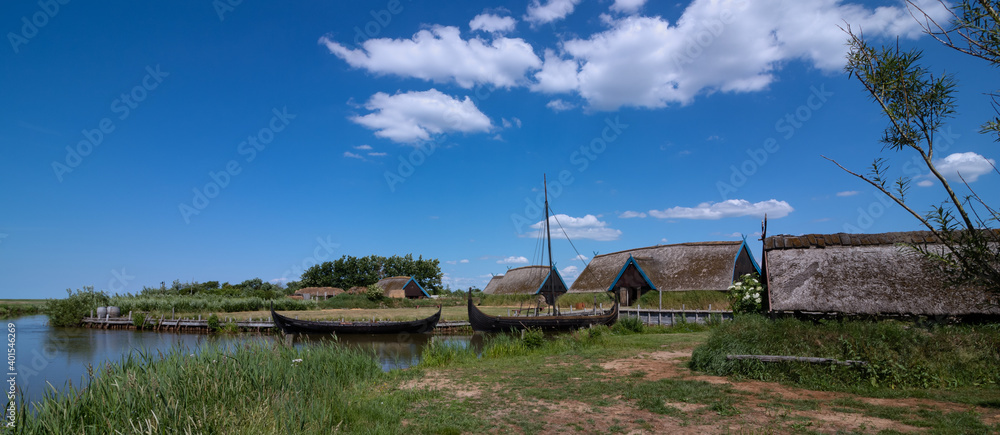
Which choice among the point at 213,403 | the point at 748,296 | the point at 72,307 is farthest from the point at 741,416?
the point at 72,307

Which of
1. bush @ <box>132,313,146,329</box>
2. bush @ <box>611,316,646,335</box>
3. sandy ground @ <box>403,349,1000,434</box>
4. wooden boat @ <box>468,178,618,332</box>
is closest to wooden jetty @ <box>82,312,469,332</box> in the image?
bush @ <box>132,313,146,329</box>

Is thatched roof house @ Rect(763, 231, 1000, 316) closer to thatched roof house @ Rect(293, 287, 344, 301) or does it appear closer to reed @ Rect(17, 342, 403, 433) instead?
reed @ Rect(17, 342, 403, 433)

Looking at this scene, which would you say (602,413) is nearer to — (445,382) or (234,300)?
(445,382)

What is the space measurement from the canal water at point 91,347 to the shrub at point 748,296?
9.97 m

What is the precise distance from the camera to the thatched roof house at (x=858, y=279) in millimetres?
12797

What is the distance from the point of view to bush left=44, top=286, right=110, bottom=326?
38.7 meters

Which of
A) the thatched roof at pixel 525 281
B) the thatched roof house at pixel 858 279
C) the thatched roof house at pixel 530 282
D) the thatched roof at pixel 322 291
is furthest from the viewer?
the thatched roof at pixel 322 291

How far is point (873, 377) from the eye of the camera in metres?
9.12

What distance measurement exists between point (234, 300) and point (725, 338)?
144 feet

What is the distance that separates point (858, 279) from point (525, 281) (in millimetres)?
37742

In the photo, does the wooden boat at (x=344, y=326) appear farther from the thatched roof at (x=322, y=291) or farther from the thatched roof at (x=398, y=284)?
the thatched roof at (x=322, y=291)

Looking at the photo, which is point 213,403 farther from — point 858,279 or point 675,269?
point 675,269

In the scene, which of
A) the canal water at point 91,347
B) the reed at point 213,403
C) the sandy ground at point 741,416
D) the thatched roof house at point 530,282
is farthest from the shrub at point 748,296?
the thatched roof house at point 530,282

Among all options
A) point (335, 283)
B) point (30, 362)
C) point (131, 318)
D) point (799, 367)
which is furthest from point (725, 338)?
point (335, 283)
